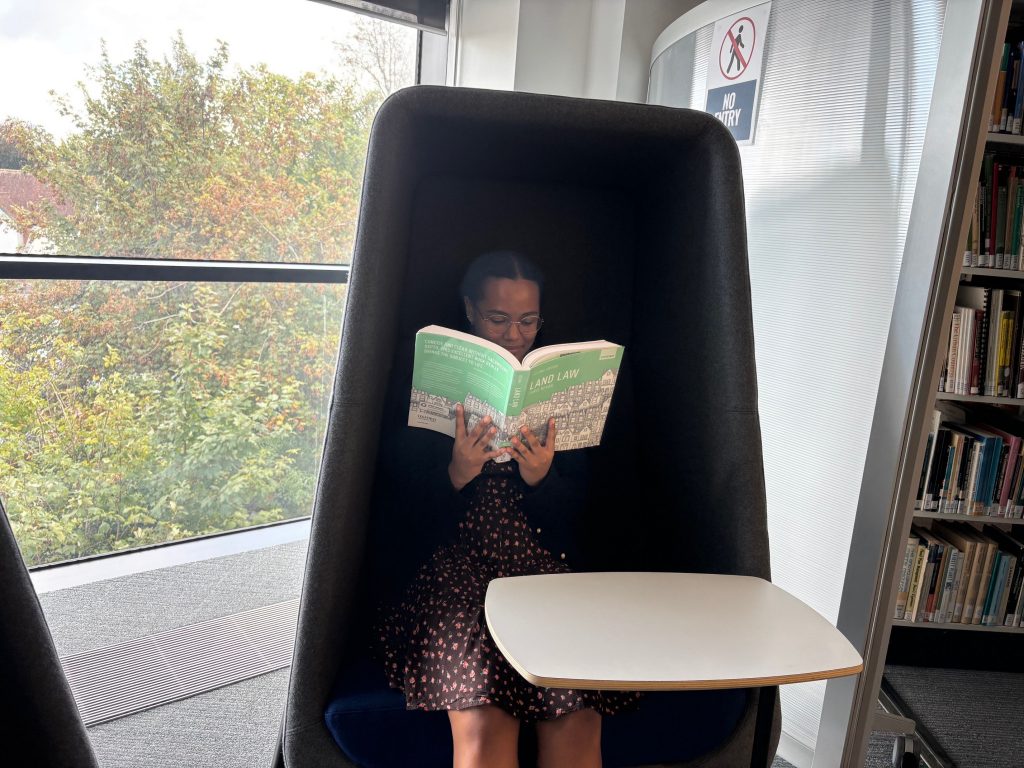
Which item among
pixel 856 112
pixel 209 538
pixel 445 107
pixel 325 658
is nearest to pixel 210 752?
pixel 325 658

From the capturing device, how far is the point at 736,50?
1627mm

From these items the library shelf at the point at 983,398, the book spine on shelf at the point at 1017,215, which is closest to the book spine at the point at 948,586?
the library shelf at the point at 983,398

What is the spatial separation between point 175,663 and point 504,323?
1.18m

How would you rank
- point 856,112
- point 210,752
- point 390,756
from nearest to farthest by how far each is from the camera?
point 390,756, point 856,112, point 210,752

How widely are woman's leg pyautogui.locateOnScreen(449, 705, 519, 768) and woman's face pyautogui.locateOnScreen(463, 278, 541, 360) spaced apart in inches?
23.5

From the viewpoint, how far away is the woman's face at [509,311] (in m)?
1.31

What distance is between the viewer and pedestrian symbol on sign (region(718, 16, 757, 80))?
159cm

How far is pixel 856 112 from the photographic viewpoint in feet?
4.54

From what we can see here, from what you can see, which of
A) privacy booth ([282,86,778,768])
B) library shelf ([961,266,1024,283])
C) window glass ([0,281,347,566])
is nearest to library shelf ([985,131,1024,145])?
library shelf ([961,266,1024,283])

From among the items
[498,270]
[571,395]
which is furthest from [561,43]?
[571,395]

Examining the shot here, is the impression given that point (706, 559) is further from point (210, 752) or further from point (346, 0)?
point (346, 0)

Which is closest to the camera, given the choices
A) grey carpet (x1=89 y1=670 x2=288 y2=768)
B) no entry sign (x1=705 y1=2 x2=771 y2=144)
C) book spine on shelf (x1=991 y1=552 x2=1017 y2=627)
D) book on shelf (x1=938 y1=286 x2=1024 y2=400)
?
grey carpet (x1=89 y1=670 x2=288 y2=768)

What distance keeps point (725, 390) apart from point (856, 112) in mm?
612

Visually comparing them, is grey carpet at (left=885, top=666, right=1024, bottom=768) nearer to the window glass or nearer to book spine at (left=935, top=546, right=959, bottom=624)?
book spine at (left=935, top=546, right=959, bottom=624)
